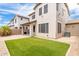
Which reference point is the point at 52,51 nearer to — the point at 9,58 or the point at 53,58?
the point at 53,58

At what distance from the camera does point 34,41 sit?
8.21ft

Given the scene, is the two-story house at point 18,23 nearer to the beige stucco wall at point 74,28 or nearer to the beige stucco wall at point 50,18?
the beige stucco wall at point 50,18

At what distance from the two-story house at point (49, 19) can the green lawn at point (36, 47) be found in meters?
0.16

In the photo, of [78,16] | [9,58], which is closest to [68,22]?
[78,16]

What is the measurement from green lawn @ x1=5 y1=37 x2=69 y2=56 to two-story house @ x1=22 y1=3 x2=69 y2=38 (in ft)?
0.52

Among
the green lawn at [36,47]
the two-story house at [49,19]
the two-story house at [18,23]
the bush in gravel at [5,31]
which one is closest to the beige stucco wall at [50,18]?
the two-story house at [49,19]

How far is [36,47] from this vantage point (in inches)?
96.6

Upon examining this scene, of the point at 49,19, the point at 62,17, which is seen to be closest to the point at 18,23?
the point at 49,19

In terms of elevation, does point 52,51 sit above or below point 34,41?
below

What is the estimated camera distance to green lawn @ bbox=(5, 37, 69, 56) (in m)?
2.41

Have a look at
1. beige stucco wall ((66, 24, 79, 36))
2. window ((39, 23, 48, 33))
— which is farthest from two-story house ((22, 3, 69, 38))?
beige stucco wall ((66, 24, 79, 36))

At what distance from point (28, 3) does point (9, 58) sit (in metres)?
1.08

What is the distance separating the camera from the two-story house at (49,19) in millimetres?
2434

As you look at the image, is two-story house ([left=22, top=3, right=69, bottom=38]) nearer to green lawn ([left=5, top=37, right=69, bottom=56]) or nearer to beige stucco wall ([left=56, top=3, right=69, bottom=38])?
beige stucco wall ([left=56, top=3, right=69, bottom=38])
